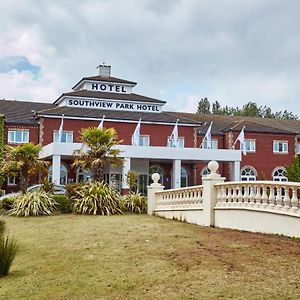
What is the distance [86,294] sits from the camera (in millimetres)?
6930

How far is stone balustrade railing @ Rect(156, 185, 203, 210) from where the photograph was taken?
50.8 feet

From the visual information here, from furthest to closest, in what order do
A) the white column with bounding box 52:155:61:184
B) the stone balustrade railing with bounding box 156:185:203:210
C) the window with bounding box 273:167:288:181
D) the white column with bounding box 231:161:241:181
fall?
the window with bounding box 273:167:288:181, the white column with bounding box 231:161:241:181, the white column with bounding box 52:155:61:184, the stone balustrade railing with bounding box 156:185:203:210

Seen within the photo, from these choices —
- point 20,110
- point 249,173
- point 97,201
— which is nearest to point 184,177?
point 249,173

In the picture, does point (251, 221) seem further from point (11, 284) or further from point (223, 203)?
point (11, 284)

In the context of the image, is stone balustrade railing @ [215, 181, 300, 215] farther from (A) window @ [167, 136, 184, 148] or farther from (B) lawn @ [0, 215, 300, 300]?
(A) window @ [167, 136, 184, 148]

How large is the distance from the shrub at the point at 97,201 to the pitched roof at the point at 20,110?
71.2ft

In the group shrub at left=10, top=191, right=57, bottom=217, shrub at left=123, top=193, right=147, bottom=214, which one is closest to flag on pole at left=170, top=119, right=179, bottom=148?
shrub at left=123, top=193, right=147, bottom=214

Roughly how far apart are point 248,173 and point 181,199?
1244 inches

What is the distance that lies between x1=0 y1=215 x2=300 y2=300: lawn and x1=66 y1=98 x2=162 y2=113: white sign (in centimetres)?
3037

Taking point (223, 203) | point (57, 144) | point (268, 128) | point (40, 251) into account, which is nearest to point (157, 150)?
point (57, 144)

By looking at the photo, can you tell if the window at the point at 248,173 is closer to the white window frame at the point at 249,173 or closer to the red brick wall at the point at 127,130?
the white window frame at the point at 249,173

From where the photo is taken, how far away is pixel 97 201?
19891mm

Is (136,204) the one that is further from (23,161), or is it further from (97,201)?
(23,161)

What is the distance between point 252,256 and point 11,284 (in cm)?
392
